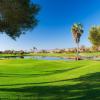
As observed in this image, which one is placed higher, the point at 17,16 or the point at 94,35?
the point at 94,35

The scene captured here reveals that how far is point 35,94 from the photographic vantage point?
19.1m

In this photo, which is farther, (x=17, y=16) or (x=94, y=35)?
(x=94, y=35)

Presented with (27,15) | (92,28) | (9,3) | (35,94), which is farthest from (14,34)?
(92,28)

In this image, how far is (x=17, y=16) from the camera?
20344mm

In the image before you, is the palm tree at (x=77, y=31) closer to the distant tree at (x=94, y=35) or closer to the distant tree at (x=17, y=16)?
the distant tree at (x=94, y=35)

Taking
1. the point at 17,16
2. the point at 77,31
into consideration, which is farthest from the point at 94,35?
the point at 17,16

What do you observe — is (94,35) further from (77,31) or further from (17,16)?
(17,16)

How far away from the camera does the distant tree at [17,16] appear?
19734 millimetres

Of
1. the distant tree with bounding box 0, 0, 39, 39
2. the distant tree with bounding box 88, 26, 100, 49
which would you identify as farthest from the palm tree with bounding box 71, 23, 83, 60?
the distant tree with bounding box 0, 0, 39, 39

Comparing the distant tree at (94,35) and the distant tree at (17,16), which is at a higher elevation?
the distant tree at (94,35)

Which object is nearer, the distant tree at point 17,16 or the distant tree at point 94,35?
the distant tree at point 17,16

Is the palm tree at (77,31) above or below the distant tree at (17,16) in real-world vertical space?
above

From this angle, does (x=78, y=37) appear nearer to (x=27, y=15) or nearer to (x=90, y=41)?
(x=90, y=41)

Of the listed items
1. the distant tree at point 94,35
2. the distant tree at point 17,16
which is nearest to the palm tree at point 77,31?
the distant tree at point 94,35
